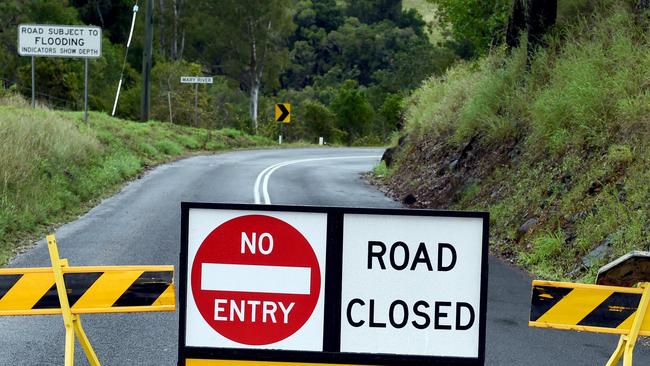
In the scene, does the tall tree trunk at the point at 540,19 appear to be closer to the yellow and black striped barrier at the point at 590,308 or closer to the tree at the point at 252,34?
the yellow and black striped barrier at the point at 590,308

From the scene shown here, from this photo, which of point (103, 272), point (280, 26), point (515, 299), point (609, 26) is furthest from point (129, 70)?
point (103, 272)

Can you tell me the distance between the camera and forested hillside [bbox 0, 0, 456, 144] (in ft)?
158

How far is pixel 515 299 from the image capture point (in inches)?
360

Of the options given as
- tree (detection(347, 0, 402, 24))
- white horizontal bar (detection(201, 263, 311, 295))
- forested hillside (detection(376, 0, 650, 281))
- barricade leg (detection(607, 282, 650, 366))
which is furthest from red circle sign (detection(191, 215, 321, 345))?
tree (detection(347, 0, 402, 24))

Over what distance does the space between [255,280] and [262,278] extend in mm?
34

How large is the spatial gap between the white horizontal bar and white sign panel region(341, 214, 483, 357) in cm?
20

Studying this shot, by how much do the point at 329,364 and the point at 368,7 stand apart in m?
Answer: 109

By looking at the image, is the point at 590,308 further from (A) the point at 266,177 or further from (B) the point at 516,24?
(A) the point at 266,177

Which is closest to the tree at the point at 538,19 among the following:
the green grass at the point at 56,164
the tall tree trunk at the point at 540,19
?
the tall tree trunk at the point at 540,19

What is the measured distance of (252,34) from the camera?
58.8 metres

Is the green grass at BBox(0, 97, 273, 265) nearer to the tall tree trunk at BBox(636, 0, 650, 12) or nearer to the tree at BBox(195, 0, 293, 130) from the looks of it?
the tall tree trunk at BBox(636, 0, 650, 12)

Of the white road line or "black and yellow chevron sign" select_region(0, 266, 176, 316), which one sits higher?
"black and yellow chevron sign" select_region(0, 266, 176, 316)

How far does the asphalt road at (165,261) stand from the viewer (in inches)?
271

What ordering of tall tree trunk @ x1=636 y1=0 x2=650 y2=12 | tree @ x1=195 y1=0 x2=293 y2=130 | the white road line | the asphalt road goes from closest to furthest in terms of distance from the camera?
the asphalt road
tall tree trunk @ x1=636 y1=0 x2=650 y2=12
the white road line
tree @ x1=195 y1=0 x2=293 y2=130
